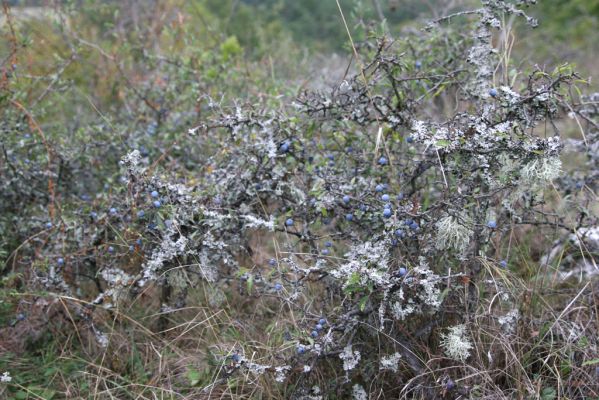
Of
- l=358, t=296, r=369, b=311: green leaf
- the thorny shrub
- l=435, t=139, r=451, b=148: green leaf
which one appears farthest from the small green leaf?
l=435, t=139, r=451, b=148: green leaf

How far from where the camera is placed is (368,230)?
2516 millimetres

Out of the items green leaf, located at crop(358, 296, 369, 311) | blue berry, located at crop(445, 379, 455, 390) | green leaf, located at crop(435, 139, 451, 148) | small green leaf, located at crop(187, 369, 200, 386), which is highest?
green leaf, located at crop(435, 139, 451, 148)

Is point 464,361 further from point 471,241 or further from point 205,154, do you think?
point 205,154

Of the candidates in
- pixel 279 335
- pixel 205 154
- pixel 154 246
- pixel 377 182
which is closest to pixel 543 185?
pixel 377 182

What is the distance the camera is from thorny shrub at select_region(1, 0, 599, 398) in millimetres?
2258

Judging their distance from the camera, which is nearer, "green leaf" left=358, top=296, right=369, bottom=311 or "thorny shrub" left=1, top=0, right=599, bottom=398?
"green leaf" left=358, top=296, right=369, bottom=311

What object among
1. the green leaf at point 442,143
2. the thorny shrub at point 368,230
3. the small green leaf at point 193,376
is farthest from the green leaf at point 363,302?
the small green leaf at point 193,376

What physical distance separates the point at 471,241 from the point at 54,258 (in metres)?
1.81

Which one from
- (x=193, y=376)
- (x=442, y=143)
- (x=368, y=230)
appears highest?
(x=442, y=143)

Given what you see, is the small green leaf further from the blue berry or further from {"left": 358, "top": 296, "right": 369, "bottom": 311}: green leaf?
the blue berry

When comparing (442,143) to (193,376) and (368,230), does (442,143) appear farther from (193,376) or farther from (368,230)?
(193,376)

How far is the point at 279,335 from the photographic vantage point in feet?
8.48

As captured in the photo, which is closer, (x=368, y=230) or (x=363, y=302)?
(x=363, y=302)

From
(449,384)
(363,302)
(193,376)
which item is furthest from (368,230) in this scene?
(193,376)
